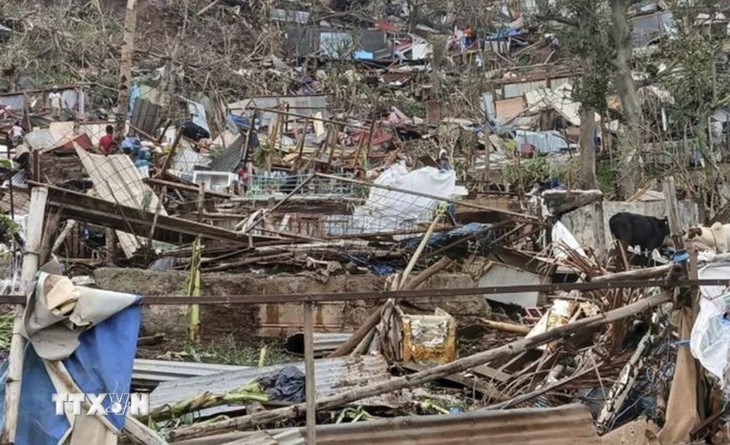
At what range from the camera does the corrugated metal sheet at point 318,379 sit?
5676 millimetres

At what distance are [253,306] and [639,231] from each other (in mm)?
4936

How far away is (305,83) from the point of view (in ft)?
90.9

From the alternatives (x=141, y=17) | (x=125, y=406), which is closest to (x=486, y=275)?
(x=125, y=406)

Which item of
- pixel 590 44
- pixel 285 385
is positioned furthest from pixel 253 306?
pixel 590 44

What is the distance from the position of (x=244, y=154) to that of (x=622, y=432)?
12.1m

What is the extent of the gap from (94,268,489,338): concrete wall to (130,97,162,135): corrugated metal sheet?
38.6ft

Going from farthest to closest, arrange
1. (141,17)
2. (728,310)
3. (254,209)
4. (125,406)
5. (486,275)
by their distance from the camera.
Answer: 1. (141,17)
2. (254,209)
3. (486,275)
4. (728,310)
5. (125,406)

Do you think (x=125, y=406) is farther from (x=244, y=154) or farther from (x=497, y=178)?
(x=497, y=178)

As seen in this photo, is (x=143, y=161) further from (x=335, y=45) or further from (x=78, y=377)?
(x=335, y=45)

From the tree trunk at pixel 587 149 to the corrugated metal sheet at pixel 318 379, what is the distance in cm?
1150

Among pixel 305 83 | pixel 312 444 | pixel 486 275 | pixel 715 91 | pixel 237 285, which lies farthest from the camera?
pixel 305 83

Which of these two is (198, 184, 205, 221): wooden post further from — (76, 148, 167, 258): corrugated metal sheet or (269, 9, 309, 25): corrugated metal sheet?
(269, 9, 309, 25): corrugated metal sheet

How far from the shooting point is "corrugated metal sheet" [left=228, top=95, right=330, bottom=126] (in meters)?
23.2

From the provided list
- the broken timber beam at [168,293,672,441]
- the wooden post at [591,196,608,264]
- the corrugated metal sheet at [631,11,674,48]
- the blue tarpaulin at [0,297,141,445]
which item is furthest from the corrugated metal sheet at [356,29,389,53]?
the blue tarpaulin at [0,297,141,445]
